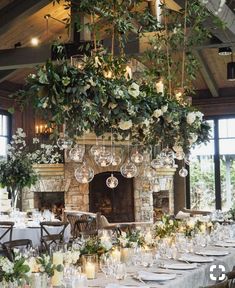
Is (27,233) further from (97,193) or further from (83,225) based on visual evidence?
(97,193)

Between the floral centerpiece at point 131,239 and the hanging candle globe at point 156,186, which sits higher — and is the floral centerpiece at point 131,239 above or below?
below

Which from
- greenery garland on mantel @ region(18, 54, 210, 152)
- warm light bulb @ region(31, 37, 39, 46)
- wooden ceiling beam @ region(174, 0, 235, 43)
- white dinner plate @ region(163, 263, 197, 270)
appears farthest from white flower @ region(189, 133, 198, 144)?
warm light bulb @ region(31, 37, 39, 46)

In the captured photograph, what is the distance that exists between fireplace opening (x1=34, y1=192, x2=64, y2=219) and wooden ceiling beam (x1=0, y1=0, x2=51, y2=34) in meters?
4.87

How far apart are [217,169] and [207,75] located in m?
2.93

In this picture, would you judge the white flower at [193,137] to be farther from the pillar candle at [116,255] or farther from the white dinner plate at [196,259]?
the pillar candle at [116,255]

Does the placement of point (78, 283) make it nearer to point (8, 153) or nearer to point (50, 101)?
point (50, 101)

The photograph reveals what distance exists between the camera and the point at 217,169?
569 inches

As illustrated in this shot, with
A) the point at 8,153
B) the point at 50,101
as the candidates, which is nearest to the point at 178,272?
the point at 50,101

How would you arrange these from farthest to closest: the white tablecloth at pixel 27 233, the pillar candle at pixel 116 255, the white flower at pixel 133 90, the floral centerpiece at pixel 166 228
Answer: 1. the white tablecloth at pixel 27 233
2. the floral centerpiece at pixel 166 228
3. the white flower at pixel 133 90
4. the pillar candle at pixel 116 255

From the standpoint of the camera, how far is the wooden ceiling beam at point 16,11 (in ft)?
29.8

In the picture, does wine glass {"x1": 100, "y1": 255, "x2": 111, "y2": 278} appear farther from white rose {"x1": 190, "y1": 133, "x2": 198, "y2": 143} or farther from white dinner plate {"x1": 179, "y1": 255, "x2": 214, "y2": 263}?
white rose {"x1": 190, "y1": 133, "x2": 198, "y2": 143}

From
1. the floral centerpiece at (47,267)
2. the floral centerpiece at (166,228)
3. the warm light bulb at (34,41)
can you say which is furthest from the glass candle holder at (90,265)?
the warm light bulb at (34,41)

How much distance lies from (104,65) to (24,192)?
893cm

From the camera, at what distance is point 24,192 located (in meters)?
12.9
